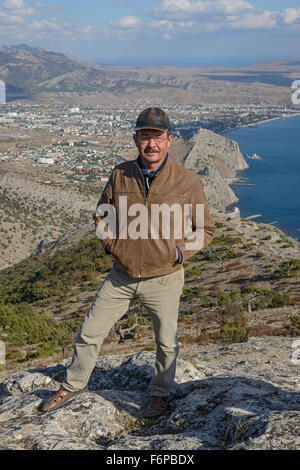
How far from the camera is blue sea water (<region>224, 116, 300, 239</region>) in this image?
270 feet

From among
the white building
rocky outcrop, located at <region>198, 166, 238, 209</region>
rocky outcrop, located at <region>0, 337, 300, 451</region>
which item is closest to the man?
rocky outcrop, located at <region>0, 337, 300, 451</region>

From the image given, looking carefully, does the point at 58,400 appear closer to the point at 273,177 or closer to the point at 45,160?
the point at 273,177

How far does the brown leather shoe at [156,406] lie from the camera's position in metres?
3.91

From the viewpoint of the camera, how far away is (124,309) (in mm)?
3969

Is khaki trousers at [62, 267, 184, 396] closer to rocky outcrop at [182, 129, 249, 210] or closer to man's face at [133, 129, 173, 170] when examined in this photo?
man's face at [133, 129, 173, 170]

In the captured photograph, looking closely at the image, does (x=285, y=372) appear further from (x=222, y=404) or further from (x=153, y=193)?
(x=153, y=193)

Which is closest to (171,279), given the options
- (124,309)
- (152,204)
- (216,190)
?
(124,309)

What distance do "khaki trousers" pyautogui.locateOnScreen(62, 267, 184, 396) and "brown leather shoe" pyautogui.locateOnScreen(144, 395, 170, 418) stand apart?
0.05m

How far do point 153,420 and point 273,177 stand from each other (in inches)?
4446

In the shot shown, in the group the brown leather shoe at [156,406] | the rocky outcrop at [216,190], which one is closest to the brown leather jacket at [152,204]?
the brown leather shoe at [156,406]

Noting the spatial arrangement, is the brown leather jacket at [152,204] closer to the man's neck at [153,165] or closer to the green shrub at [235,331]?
the man's neck at [153,165]

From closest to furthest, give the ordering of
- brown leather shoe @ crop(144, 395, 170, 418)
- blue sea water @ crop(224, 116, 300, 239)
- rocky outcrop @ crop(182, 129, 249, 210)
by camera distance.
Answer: brown leather shoe @ crop(144, 395, 170, 418), blue sea water @ crop(224, 116, 300, 239), rocky outcrop @ crop(182, 129, 249, 210)

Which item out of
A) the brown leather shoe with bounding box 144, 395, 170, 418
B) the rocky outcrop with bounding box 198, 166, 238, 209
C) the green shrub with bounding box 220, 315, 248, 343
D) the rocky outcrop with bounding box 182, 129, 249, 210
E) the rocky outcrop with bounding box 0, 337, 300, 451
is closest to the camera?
the rocky outcrop with bounding box 0, 337, 300, 451

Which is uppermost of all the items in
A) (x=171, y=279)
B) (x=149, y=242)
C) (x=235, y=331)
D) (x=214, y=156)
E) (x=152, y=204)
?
(x=152, y=204)
